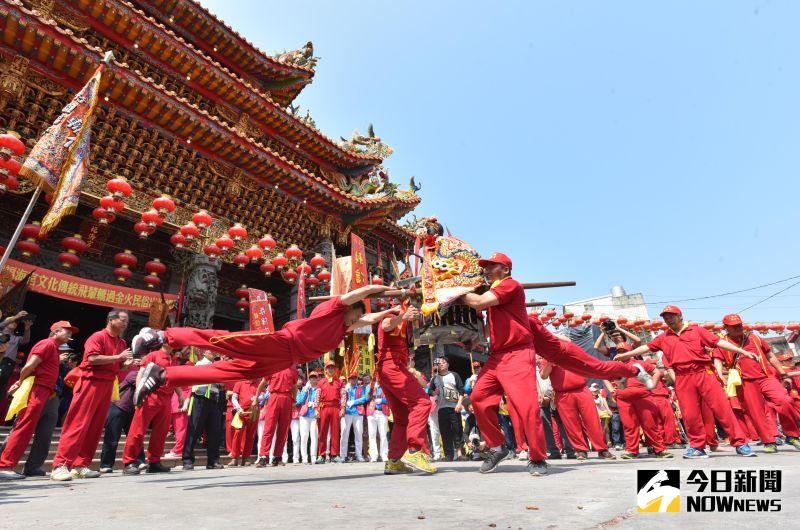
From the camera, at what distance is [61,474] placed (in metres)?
4.51

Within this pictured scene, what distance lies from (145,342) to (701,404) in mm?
6025

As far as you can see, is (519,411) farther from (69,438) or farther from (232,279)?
(232,279)

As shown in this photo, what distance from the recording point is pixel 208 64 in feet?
40.1

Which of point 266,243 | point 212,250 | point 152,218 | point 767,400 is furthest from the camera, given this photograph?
point 266,243

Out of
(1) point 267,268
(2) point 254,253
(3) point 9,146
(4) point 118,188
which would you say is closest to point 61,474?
(3) point 9,146

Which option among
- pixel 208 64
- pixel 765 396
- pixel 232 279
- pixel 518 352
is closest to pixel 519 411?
pixel 518 352

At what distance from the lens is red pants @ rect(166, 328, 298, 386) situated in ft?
12.7

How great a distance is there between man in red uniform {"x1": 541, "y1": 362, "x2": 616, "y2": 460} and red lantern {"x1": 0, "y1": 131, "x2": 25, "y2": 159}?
8.93 metres

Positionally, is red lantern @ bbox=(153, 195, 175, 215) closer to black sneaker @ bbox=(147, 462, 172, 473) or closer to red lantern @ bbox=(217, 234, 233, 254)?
red lantern @ bbox=(217, 234, 233, 254)

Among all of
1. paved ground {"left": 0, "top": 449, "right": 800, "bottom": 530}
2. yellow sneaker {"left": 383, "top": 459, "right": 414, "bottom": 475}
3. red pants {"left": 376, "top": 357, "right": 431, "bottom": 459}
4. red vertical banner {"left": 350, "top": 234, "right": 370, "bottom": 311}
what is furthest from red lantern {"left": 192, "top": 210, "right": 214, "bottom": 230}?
yellow sneaker {"left": 383, "top": 459, "right": 414, "bottom": 475}

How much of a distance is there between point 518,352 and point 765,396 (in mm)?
4269

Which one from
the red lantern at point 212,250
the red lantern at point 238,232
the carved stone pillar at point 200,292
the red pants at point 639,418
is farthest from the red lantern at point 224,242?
the red pants at point 639,418

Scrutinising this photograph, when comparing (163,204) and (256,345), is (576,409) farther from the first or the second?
(163,204)

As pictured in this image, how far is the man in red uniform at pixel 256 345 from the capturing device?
390 centimetres
